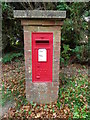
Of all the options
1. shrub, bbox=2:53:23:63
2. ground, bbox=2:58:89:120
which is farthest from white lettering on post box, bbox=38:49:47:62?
shrub, bbox=2:53:23:63

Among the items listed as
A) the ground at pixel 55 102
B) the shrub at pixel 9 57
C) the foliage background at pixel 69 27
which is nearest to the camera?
the ground at pixel 55 102

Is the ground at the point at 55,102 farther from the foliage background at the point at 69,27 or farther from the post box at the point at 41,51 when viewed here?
the foliage background at the point at 69,27

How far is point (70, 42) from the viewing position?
557cm

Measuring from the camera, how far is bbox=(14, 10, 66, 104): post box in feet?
8.07

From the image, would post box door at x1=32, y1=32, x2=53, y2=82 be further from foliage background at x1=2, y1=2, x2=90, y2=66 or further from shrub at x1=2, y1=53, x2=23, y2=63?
shrub at x1=2, y1=53, x2=23, y2=63

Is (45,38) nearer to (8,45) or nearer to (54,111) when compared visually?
(54,111)

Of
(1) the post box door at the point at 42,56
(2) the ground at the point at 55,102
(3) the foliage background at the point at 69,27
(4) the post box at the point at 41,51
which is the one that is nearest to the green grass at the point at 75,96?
(2) the ground at the point at 55,102

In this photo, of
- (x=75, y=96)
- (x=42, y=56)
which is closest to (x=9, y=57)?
(x=42, y=56)

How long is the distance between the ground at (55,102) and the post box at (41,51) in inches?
8.4

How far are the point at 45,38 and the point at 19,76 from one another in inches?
81.2

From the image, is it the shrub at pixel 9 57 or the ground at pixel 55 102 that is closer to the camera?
the ground at pixel 55 102

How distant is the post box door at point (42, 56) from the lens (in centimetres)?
265

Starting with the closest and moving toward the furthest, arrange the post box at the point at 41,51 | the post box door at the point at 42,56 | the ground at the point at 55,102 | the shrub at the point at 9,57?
the post box at the point at 41,51, the post box door at the point at 42,56, the ground at the point at 55,102, the shrub at the point at 9,57

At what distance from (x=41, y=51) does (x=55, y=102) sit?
1348 millimetres
